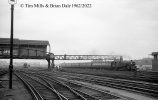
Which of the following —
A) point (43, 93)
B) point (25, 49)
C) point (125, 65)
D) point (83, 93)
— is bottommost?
point (43, 93)

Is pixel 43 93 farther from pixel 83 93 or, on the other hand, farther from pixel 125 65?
pixel 125 65

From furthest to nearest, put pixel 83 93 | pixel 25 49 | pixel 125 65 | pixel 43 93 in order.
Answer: pixel 25 49
pixel 125 65
pixel 43 93
pixel 83 93

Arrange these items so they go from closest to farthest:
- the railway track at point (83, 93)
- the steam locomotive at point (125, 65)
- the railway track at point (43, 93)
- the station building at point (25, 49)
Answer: the railway track at point (83, 93) → the railway track at point (43, 93) → the steam locomotive at point (125, 65) → the station building at point (25, 49)

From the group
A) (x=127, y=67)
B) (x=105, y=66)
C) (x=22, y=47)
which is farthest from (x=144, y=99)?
(x=22, y=47)

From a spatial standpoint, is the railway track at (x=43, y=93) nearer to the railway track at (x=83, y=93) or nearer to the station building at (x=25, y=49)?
the railway track at (x=83, y=93)

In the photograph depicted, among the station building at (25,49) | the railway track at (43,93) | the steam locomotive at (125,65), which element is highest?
the station building at (25,49)

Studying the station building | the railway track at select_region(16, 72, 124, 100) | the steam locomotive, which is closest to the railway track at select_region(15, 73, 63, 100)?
the railway track at select_region(16, 72, 124, 100)

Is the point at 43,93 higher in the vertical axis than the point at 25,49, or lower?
lower

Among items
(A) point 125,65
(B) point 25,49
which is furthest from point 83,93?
(B) point 25,49

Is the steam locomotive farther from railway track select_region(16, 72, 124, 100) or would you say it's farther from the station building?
railway track select_region(16, 72, 124, 100)

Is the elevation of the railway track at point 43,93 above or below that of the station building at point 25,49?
below

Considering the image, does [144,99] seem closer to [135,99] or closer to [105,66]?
[135,99]

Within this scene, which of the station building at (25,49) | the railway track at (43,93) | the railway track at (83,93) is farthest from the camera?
the station building at (25,49)

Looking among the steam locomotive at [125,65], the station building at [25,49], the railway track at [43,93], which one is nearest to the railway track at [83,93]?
the railway track at [43,93]
